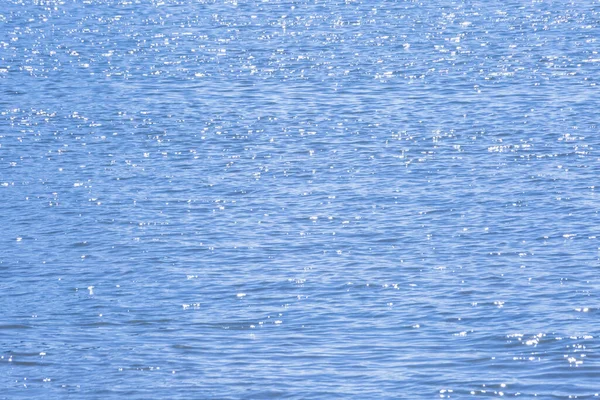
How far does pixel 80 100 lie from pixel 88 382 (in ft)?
82.9

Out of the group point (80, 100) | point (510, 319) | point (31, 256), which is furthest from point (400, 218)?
point (80, 100)

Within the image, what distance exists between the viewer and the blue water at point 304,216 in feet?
86.5

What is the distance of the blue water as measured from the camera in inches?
1038

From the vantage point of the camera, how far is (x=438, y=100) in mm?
47875

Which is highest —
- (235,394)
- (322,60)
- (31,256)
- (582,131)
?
(322,60)

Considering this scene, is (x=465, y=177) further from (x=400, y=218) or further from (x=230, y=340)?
(x=230, y=340)

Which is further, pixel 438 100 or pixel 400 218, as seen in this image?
pixel 438 100

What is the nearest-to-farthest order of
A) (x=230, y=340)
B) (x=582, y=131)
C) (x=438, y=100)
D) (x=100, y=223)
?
1. (x=230, y=340)
2. (x=100, y=223)
3. (x=582, y=131)
4. (x=438, y=100)

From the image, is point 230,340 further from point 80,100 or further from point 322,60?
point 322,60

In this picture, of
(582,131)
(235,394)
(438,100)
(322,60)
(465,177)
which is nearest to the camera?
(235,394)

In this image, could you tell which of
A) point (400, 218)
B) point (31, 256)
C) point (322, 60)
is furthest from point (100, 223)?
point (322, 60)

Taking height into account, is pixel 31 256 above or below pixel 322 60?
below

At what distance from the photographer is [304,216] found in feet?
117

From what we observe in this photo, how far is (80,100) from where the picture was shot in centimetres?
4959
